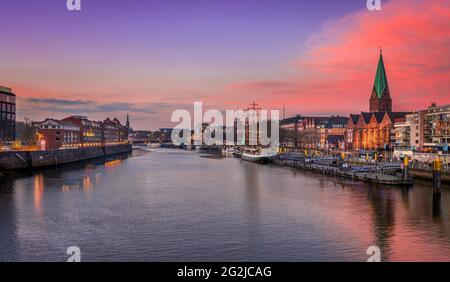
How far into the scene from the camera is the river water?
77.5ft

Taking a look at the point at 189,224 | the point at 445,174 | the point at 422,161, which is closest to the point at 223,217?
the point at 189,224

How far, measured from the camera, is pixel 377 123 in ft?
383

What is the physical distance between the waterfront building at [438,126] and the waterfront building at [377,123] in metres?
16.1

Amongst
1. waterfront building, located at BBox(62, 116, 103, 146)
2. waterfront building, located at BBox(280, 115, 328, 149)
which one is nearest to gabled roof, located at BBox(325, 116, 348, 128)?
waterfront building, located at BBox(280, 115, 328, 149)

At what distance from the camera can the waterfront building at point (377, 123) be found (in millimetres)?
111500

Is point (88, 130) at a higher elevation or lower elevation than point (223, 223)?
higher

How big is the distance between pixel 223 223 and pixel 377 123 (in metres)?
96.1

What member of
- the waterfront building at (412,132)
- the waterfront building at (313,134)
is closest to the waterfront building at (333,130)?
the waterfront building at (313,134)

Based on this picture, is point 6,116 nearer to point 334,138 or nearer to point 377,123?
point 377,123

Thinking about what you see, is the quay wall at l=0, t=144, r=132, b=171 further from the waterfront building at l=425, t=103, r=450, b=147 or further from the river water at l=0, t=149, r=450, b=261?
the waterfront building at l=425, t=103, r=450, b=147

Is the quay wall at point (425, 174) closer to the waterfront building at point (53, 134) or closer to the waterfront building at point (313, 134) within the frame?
the waterfront building at point (53, 134)

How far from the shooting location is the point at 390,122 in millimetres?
110938

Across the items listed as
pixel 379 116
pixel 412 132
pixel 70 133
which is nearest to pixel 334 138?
pixel 379 116
